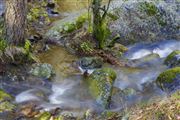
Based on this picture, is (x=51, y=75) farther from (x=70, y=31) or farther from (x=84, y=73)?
(x=70, y=31)

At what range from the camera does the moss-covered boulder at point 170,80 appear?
304 inches

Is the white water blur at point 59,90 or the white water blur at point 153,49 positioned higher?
the white water blur at point 153,49

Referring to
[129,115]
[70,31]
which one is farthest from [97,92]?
[70,31]

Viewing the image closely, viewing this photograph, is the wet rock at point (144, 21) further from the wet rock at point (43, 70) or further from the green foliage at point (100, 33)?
the wet rock at point (43, 70)

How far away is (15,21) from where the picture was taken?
8.77 m

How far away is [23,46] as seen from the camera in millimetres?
9109

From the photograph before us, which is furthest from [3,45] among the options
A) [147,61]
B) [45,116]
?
[147,61]

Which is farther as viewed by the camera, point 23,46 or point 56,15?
point 56,15

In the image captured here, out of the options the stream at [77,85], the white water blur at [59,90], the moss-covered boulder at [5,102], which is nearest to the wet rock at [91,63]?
the stream at [77,85]

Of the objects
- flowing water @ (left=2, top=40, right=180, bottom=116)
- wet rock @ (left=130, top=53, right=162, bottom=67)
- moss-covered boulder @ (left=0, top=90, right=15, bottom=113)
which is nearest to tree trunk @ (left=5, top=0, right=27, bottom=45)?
flowing water @ (left=2, top=40, right=180, bottom=116)

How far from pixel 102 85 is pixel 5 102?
6.67 feet

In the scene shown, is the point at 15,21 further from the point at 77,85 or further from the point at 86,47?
the point at 77,85

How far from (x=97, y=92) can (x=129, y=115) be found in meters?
2.72

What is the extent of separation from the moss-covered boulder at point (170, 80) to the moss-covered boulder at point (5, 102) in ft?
10.5
